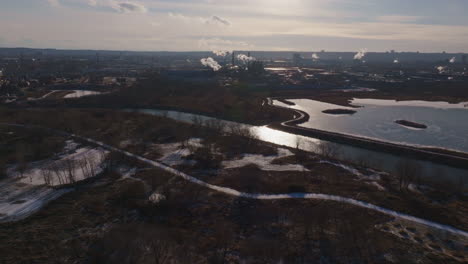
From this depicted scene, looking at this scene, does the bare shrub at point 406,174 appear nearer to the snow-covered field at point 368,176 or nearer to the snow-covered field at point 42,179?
the snow-covered field at point 368,176

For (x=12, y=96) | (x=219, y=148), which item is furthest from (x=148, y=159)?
(x=12, y=96)

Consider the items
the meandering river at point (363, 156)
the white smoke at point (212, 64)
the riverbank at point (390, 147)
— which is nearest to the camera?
the meandering river at point (363, 156)

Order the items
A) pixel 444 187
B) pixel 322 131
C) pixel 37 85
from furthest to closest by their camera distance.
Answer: pixel 37 85, pixel 322 131, pixel 444 187

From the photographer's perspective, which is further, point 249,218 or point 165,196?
point 165,196

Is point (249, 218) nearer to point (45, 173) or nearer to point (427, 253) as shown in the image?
point (427, 253)

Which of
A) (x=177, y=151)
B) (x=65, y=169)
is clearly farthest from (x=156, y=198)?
(x=177, y=151)

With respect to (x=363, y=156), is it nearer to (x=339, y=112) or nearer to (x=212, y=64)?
(x=339, y=112)

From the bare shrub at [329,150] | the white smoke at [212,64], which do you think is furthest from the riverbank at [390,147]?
the white smoke at [212,64]
